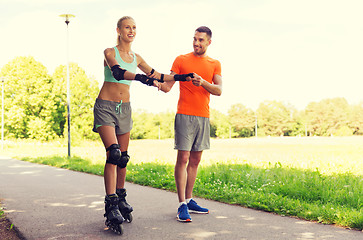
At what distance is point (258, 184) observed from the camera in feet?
21.3

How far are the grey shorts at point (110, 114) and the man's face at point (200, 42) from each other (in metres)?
1.06

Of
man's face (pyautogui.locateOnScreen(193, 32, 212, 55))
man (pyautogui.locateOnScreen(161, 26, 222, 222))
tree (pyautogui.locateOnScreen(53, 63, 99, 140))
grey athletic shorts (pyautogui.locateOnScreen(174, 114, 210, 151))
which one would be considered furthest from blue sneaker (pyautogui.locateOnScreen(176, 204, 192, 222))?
tree (pyautogui.locateOnScreen(53, 63, 99, 140))

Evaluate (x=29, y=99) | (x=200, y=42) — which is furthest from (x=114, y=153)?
(x=29, y=99)

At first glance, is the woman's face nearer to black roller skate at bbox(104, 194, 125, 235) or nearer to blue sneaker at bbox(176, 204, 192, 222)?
black roller skate at bbox(104, 194, 125, 235)

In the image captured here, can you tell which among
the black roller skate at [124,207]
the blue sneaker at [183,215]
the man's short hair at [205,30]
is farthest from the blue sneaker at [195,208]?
the man's short hair at [205,30]

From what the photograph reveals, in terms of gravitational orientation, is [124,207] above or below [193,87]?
below

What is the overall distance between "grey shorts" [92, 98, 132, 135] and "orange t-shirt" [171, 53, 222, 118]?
71 centimetres

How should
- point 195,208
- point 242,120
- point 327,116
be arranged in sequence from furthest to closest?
point 242,120
point 327,116
point 195,208

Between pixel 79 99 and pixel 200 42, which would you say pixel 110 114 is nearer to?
pixel 200 42

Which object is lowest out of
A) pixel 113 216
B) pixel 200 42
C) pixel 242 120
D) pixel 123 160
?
pixel 113 216

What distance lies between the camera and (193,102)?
4344 millimetres

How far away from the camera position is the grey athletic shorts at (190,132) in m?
4.29

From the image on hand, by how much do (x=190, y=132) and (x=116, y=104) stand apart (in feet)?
3.12

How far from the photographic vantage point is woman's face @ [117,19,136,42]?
12.6ft
